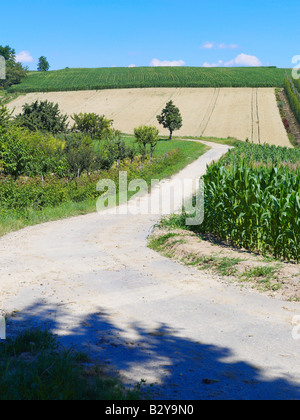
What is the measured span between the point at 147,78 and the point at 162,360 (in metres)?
112

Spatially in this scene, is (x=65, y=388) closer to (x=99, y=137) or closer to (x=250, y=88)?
(x=99, y=137)

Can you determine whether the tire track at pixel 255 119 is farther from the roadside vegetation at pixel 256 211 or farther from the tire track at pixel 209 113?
the roadside vegetation at pixel 256 211

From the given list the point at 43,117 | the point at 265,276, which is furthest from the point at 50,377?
the point at 43,117

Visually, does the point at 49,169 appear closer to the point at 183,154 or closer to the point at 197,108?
the point at 183,154

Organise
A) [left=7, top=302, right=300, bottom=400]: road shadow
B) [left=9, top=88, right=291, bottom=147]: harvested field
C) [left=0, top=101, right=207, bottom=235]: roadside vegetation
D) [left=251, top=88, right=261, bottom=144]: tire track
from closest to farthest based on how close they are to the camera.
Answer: [left=7, top=302, right=300, bottom=400]: road shadow
[left=0, top=101, right=207, bottom=235]: roadside vegetation
[left=251, top=88, right=261, bottom=144]: tire track
[left=9, top=88, right=291, bottom=147]: harvested field

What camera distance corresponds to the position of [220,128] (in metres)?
69.9

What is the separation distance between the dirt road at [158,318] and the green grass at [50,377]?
40cm

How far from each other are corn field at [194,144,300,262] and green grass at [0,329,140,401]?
261 inches

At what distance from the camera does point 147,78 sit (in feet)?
366

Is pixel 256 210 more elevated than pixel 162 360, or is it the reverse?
pixel 256 210

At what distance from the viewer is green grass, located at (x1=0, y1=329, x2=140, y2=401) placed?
3.75 metres

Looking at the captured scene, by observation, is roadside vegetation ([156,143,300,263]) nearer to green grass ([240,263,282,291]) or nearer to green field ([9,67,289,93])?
green grass ([240,263,282,291])

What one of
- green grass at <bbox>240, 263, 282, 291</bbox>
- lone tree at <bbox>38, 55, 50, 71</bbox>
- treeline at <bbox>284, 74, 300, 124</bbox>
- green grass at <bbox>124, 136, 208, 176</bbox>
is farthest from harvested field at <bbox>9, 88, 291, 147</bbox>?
lone tree at <bbox>38, 55, 50, 71</bbox>

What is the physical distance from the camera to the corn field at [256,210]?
10070 millimetres
